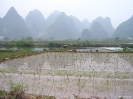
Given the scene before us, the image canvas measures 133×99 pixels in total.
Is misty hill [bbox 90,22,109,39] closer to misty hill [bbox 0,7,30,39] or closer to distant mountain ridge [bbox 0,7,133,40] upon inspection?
distant mountain ridge [bbox 0,7,133,40]

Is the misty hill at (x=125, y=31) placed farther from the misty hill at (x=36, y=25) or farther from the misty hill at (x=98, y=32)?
the misty hill at (x=36, y=25)

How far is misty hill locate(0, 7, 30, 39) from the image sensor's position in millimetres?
62875

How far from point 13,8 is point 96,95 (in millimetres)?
86489

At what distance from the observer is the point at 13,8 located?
80875 millimetres

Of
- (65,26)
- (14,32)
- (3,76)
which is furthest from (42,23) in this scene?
(3,76)

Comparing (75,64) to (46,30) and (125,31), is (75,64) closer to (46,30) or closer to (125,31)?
(125,31)

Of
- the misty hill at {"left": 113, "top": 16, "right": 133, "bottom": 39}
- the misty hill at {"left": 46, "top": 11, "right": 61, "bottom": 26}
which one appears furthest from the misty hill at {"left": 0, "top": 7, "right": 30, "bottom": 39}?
the misty hill at {"left": 113, "top": 16, "right": 133, "bottom": 39}

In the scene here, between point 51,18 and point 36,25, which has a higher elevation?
point 51,18

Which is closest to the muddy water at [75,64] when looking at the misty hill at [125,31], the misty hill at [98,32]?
the misty hill at [125,31]

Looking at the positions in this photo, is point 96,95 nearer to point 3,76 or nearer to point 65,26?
point 3,76

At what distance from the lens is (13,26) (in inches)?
2643

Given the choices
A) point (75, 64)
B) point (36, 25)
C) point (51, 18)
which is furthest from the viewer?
point (51, 18)

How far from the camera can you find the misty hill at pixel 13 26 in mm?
62875

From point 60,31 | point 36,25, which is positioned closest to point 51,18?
point 36,25
